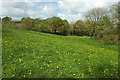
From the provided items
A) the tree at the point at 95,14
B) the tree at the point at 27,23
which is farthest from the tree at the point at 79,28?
the tree at the point at 27,23

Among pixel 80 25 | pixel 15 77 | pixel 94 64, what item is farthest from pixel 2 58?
pixel 80 25

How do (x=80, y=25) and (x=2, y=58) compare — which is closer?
(x=2, y=58)

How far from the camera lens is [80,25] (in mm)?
48156

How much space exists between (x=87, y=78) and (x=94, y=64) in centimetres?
186

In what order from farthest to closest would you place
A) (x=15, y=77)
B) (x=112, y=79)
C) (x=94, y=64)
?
(x=94, y=64) < (x=112, y=79) < (x=15, y=77)

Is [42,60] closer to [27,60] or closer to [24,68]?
[27,60]

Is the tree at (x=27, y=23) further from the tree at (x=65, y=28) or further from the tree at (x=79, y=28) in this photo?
the tree at (x=79, y=28)

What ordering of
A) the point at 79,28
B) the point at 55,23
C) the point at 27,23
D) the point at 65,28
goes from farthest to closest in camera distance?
the point at 79,28
the point at 65,28
the point at 27,23
the point at 55,23

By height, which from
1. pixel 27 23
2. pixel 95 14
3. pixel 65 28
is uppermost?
pixel 95 14

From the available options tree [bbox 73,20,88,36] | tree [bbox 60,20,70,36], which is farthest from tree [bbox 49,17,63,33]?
tree [bbox 73,20,88,36]

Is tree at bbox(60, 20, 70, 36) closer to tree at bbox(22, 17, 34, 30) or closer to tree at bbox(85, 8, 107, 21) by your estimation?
tree at bbox(85, 8, 107, 21)

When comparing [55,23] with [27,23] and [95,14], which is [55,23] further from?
[95,14]

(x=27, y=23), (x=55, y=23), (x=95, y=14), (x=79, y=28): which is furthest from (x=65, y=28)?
(x=27, y=23)

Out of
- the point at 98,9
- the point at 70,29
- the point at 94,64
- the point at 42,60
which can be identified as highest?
the point at 98,9
